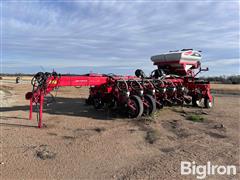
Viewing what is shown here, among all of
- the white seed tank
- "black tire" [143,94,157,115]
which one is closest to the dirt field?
"black tire" [143,94,157,115]

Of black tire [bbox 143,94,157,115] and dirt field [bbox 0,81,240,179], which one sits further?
black tire [bbox 143,94,157,115]

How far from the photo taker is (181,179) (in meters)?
4.16

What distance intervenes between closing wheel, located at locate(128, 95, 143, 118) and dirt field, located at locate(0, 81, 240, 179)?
0.31 meters

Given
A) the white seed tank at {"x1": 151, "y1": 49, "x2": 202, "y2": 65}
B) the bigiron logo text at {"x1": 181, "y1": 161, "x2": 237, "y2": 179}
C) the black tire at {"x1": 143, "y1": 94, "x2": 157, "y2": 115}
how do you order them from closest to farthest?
1. the bigiron logo text at {"x1": 181, "y1": 161, "x2": 237, "y2": 179}
2. the black tire at {"x1": 143, "y1": 94, "x2": 157, "y2": 115}
3. the white seed tank at {"x1": 151, "y1": 49, "x2": 202, "y2": 65}

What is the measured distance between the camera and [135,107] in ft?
29.0

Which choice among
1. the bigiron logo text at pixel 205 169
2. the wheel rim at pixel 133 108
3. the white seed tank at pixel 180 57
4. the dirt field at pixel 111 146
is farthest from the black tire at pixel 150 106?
the bigiron logo text at pixel 205 169

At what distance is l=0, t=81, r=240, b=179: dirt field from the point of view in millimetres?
4449

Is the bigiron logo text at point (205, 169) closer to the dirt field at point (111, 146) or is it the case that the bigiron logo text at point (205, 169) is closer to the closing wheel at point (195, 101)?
the dirt field at point (111, 146)

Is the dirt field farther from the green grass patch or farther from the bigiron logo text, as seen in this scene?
the bigiron logo text

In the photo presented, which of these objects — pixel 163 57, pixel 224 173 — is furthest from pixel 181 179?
pixel 163 57

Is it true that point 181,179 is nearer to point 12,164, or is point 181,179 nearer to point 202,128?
point 12,164

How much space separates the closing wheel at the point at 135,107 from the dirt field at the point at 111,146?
0.31m

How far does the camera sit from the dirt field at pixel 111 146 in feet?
14.6

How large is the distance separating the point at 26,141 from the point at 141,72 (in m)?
6.99
